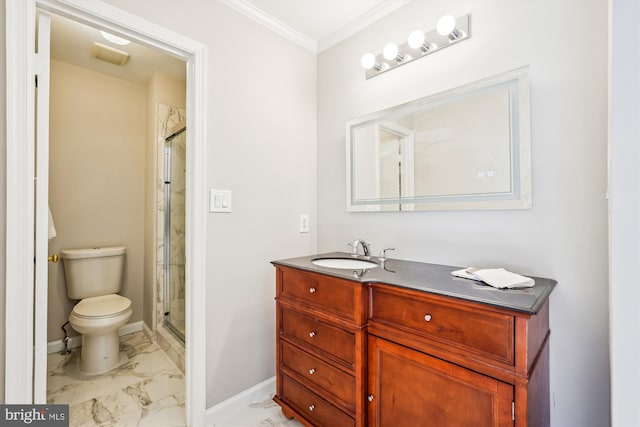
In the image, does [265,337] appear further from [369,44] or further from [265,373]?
[369,44]

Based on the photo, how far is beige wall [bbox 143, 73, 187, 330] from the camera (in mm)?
2486

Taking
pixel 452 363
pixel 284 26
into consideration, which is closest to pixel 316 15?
pixel 284 26

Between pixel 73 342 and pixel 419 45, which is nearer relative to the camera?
pixel 419 45

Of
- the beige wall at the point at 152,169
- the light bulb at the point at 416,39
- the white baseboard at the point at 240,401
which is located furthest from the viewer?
the beige wall at the point at 152,169

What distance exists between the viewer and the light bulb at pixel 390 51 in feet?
5.05

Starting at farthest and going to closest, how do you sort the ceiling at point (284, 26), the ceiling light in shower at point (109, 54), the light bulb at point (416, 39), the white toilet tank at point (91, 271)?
the white toilet tank at point (91, 271) → the ceiling light in shower at point (109, 54) → the ceiling at point (284, 26) → the light bulb at point (416, 39)

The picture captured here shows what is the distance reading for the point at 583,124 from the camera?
1.07 meters

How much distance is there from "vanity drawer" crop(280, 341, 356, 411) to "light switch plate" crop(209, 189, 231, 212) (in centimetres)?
79

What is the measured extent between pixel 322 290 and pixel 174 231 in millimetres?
1709

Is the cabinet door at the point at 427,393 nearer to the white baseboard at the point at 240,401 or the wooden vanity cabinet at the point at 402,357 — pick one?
the wooden vanity cabinet at the point at 402,357

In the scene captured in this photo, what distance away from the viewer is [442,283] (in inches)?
41.6

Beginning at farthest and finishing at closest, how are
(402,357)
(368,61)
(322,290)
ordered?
(368,61) → (322,290) → (402,357)

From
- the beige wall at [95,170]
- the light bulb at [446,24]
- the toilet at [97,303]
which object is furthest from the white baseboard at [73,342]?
the light bulb at [446,24]

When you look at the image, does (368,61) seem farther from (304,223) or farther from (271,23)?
(304,223)
